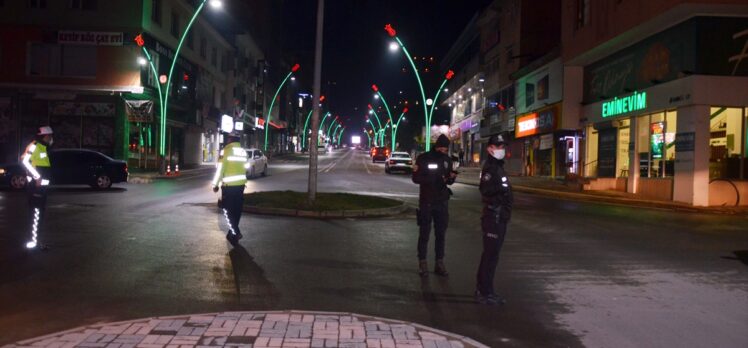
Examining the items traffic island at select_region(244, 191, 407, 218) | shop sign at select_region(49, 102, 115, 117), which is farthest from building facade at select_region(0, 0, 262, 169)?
traffic island at select_region(244, 191, 407, 218)

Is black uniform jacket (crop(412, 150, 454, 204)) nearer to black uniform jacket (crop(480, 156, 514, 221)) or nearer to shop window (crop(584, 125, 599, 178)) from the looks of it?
black uniform jacket (crop(480, 156, 514, 221))

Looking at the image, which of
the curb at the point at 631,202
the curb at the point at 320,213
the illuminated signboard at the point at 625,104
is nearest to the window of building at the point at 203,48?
the curb at the point at 631,202

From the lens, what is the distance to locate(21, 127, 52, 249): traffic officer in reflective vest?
358 inches

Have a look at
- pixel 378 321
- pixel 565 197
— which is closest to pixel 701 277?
pixel 378 321

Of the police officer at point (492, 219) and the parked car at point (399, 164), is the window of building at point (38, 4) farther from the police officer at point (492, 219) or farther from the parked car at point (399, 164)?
the police officer at point (492, 219)

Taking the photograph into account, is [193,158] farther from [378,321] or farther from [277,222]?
[378,321]

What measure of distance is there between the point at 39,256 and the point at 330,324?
5.35 metres

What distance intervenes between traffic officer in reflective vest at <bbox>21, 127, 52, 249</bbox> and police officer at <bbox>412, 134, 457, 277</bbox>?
559 centimetres

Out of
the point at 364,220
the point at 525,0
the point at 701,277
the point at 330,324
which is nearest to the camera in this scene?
the point at 330,324

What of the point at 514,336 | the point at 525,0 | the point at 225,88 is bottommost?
the point at 514,336

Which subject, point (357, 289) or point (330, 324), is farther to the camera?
point (357, 289)

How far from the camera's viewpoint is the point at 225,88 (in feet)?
187

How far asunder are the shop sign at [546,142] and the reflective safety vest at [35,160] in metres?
28.8

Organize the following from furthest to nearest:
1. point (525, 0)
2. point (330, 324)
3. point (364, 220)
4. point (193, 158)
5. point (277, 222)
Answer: point (193, 158) < point (525, 0) < point (364, 220) < point (277, 222) < point (330, 324)
